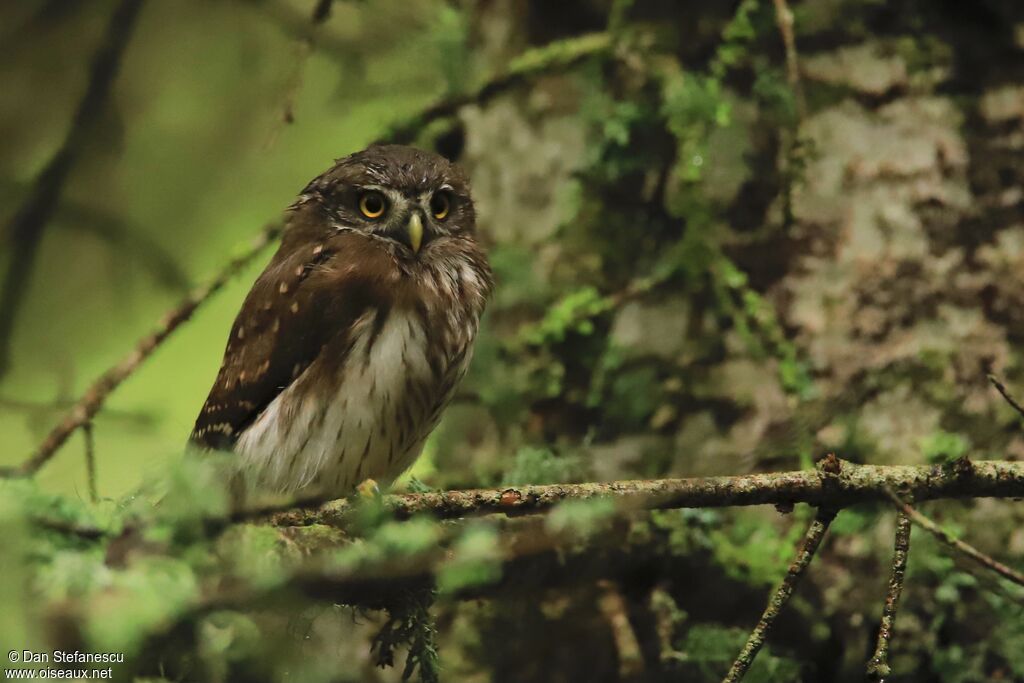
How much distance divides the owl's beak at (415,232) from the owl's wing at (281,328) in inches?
5.6

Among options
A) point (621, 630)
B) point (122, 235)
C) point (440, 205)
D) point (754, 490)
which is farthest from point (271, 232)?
point (754, 490)

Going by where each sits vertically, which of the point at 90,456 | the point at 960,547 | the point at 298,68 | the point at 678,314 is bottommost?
the point at 960,547

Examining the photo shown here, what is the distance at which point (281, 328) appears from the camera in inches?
92.7

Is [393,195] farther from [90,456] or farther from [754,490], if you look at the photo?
[754,490]

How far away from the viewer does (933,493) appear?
1.58 metres

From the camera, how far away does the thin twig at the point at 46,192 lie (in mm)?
3082

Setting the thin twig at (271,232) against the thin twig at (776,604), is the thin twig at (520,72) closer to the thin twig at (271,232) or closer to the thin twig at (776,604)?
the thin twig at (271,232)

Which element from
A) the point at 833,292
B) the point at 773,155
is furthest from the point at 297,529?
the point at 773,155

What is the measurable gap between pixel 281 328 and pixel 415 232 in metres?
0.40

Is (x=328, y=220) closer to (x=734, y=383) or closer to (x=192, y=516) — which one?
(x=734, y=383)

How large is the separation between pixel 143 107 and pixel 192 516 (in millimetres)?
3292

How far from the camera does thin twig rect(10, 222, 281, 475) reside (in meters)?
2.54

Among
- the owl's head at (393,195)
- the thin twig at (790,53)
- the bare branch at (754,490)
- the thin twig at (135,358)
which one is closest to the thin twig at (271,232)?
the thin twig at (135,358)

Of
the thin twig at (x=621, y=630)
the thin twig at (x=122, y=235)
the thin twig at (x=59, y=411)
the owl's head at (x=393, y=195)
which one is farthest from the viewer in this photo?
the thin twig at (x=122, y=235)
